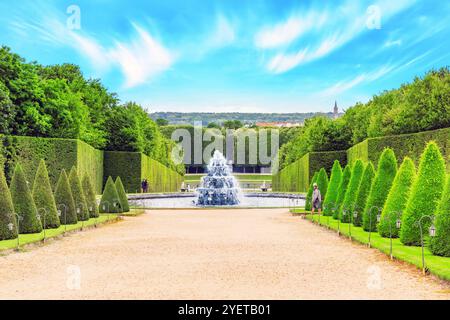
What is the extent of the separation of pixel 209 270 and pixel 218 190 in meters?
32.6

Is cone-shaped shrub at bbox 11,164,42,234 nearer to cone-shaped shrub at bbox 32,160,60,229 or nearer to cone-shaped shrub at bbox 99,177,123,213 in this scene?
cone-shaped shrub at bbox 32,160,60,229

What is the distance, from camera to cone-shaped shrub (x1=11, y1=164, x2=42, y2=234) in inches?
755

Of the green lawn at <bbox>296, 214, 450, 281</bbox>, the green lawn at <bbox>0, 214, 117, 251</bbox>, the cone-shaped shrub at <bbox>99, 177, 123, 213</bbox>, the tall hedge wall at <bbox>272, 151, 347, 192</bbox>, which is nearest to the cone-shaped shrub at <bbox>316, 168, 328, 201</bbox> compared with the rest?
the cone-shaped shrub at <bbox>99, 177, 123, 213</bbox>

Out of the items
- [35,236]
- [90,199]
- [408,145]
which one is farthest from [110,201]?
[408,145]

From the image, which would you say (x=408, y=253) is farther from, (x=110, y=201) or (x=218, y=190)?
(x=218, y=190)

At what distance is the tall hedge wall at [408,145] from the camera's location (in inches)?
1210

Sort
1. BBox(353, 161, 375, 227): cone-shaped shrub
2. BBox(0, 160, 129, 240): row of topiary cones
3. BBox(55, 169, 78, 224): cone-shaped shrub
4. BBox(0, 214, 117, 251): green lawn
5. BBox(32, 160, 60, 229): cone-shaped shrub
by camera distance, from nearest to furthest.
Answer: BBox(0, 214, 117, 251): green lawn < BBox(0, 160, 129, 240): row of topiary cones < BBox(32, 160, 60, 229): cone-shaped shrub < BBox(353, 161, 375, 227): cone-shaped shrub < BBox(55, 169, 78, 224): cone-shaped shrub

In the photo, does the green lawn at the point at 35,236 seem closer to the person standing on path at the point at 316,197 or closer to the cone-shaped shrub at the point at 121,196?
the cone-shaped shrub at the point at 121,196

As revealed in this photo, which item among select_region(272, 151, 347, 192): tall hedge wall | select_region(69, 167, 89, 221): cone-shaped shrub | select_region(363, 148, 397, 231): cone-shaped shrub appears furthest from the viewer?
select_region(272, 151, 347, 192): tall hedge wall

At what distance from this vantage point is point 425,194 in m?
15.0

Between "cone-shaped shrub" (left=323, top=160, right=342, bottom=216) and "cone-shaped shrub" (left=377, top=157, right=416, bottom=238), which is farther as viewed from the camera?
"cone-shaped shrub" (left=323, top=160, right=342, bottom=216)

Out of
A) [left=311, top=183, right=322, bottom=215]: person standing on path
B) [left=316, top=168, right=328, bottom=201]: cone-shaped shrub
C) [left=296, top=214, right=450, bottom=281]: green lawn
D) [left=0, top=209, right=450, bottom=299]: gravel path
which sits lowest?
[left=0, top=209, right=450, bottom=299]: gravel path

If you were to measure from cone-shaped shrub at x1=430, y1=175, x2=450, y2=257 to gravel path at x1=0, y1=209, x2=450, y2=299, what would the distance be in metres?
1.14

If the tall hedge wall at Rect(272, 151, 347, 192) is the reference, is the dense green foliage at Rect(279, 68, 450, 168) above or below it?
above
